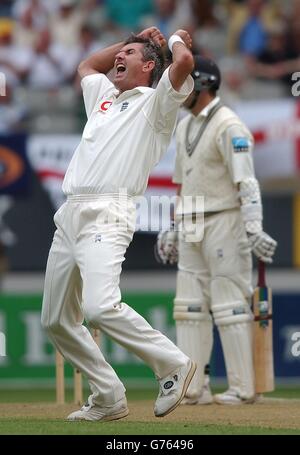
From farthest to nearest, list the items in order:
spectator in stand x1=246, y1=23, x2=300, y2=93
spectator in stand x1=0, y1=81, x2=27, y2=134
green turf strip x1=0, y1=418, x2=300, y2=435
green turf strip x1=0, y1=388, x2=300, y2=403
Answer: spectator in stand x1=246, y1=23, x2=300, y2=93
spectator in stand x1=0, y1=81, x2=27, y2=134
green turf strip x1=0, y1=388, x2=300, y2=403
green turf strip x1=0, y1=418, x2=300, y2=435

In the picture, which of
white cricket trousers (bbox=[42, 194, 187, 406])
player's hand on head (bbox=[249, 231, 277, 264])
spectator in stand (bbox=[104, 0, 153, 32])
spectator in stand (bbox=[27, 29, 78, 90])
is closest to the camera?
white cricket trousers (bbox=[42, 194, 187, 406])

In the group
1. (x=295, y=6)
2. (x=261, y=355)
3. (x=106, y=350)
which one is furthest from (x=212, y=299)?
(x=295, y=6)

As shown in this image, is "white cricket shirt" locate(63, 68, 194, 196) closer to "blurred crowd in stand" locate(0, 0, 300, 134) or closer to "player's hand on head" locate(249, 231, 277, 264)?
"player's hand on head" locate(249, 231, 277, 264)

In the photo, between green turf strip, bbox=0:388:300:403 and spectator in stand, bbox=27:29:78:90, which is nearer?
green turf strip, bbox=0:388:300:403

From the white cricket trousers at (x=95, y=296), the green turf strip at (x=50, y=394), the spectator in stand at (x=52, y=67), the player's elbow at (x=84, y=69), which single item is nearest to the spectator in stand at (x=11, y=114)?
the spectator in stand at (x=52, y=67)

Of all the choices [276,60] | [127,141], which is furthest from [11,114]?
[127,141]

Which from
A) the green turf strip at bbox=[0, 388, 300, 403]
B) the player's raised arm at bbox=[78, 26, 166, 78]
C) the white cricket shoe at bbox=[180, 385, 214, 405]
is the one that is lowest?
the green turf strip at bbox=[0, 388, 300, 403]

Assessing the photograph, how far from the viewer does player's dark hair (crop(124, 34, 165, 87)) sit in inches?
282

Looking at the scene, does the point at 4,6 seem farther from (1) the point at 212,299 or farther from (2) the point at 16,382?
(1) the point at 212,299

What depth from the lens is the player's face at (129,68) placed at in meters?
7.12
